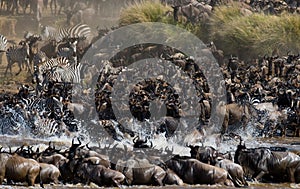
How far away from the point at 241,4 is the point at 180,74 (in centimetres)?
846

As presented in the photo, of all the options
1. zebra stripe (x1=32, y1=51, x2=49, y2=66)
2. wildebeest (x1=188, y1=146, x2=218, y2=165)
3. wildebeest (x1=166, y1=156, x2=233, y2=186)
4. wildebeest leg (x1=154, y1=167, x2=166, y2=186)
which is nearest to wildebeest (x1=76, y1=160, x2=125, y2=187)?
wildebeest leg (x1=154, y1=167, x2=166, y2=186)

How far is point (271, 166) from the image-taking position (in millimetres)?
14219

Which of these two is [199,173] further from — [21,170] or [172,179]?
[21,170]

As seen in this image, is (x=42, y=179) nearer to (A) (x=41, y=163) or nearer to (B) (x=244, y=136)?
(A) (x=41, y=163)

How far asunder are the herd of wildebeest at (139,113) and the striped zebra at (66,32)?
0.36 feet

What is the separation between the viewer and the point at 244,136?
18.0m

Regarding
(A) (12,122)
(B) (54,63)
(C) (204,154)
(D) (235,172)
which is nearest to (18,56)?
(B) (54,63)

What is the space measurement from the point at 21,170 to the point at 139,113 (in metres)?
5.16

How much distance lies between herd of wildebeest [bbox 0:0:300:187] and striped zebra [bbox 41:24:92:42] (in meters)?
0.11

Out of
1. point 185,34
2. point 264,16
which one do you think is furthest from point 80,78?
point 264,16

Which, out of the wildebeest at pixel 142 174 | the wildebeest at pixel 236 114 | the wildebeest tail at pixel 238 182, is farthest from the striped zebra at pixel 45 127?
the wildebeest tail at pixel 238 182

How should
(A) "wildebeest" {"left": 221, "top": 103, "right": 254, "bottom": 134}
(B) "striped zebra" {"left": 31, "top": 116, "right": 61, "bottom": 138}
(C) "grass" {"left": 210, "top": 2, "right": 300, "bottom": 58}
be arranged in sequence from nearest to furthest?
(B) "striped zebra" {"left": 31, "top": 116, "right": 61, "bottom": 138}
(A) "wildebeest" {"left": 221, "top": 103, "right": 254, "bottom": 134}
(C) "grass" {"left": 210, "top": 2, "right": 300, "bottom": 58}

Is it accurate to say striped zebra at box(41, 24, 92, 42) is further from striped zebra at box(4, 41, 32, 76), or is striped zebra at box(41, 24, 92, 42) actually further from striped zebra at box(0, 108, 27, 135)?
striped zebra at box(0, 108, 27, 135)

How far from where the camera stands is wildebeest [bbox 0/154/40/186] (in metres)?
13.2
